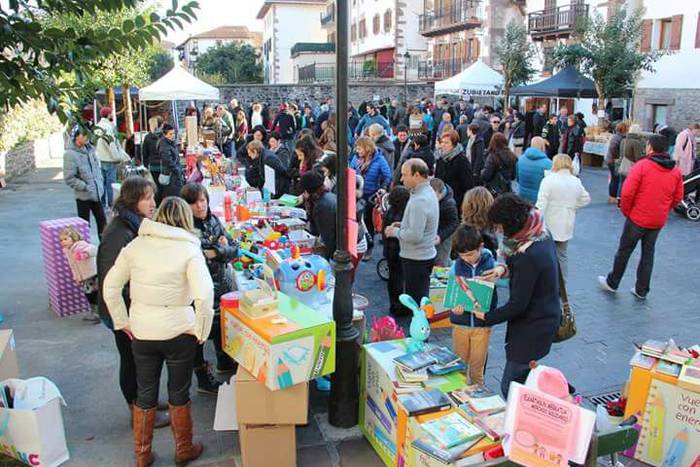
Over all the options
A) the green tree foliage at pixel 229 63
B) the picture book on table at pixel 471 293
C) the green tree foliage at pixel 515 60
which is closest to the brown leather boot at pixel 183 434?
the picture book on table at pixel 471 293

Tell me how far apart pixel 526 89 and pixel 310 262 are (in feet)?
44.8

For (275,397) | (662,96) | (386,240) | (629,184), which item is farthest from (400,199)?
(662,96)

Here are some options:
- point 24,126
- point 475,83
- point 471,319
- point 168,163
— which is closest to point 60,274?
point 168,163

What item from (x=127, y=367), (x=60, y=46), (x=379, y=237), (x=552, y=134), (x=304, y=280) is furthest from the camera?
(x=552, y=134)

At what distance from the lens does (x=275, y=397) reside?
3.57 meters

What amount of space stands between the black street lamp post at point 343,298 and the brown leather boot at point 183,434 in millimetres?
926

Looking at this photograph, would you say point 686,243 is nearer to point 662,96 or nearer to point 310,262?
point 310,262

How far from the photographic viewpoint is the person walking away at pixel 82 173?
7852mm

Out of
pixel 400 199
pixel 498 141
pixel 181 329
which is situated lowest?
pixel 181 329

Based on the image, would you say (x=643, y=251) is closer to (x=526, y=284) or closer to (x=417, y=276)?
(x=417, y=276)

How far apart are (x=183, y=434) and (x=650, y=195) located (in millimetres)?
4928

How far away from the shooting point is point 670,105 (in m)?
19.5

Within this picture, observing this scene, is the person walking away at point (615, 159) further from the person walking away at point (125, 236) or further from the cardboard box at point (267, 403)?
the person walking away at point (125, 236)

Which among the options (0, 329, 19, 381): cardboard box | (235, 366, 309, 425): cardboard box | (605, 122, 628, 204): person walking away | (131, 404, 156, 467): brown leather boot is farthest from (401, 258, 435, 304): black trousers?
(605, 122, 628, 204): person walking away
